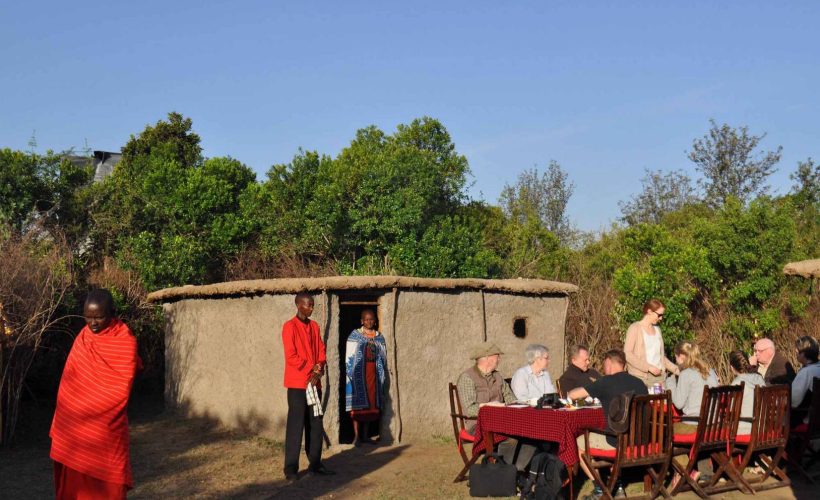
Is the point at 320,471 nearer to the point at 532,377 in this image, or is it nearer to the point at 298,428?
the point at 298,428

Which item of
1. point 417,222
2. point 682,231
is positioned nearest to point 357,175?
point 417,222

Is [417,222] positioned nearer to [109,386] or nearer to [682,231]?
[682,231]

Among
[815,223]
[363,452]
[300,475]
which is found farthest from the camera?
[815,223]

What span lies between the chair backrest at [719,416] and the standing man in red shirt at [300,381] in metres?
3.33

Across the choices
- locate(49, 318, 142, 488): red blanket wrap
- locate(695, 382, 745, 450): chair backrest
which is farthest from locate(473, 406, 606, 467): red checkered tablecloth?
locate(49, 318, 142, 488): red blanket wrap

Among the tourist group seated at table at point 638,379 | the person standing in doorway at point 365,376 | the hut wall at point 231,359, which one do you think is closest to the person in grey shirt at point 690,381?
the tourist group seated at table at point 638,379

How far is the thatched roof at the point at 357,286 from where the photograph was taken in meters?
9.59

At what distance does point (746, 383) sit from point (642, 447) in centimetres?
176

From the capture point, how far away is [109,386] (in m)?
5.12

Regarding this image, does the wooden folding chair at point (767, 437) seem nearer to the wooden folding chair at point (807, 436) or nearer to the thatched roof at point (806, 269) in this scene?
the wooden folding chair at point (807, 436)

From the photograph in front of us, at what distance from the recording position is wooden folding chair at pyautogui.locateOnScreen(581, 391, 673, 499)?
6.58 m

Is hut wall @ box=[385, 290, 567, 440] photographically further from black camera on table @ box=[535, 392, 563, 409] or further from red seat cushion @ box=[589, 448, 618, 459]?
red seat cushion @ box=[589, 448, 618, 459]

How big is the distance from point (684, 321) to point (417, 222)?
6281 millimetres

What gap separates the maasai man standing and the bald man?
647 cm
